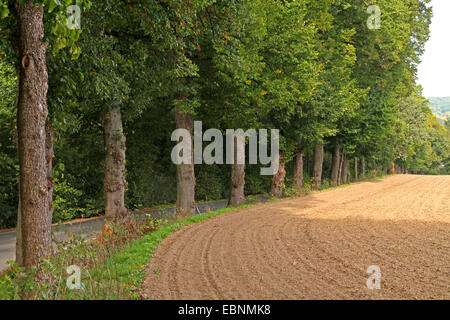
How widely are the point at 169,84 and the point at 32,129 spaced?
30.9 ft

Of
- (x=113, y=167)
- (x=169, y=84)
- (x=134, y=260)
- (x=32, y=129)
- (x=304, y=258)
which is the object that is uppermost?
(x=169, y=84)

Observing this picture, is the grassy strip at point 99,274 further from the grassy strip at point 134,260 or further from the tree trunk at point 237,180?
the tree trunk at point 237,180

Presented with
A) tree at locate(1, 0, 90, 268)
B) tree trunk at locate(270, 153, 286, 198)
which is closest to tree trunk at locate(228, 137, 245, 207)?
tree trunk at locate(270, 153, 286, 198)

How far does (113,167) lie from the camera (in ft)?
45.5

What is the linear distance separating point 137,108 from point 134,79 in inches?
91.7

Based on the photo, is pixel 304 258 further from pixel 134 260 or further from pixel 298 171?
pixel 298 171

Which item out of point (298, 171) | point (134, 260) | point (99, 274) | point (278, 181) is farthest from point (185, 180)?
point (298, 171)

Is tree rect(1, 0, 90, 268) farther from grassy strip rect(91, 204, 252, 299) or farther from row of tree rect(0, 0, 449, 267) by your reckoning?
grassy strip rect(91, 204, 252, 299)

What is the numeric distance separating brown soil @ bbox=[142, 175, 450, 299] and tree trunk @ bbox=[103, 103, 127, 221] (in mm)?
2460

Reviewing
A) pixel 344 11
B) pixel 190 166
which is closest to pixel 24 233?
pixel 190 166

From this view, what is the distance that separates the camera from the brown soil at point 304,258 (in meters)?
6.93

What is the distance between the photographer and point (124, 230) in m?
12.9

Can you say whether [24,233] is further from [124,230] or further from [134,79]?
[134,79]

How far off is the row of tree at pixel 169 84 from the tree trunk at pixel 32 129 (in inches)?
0.6
